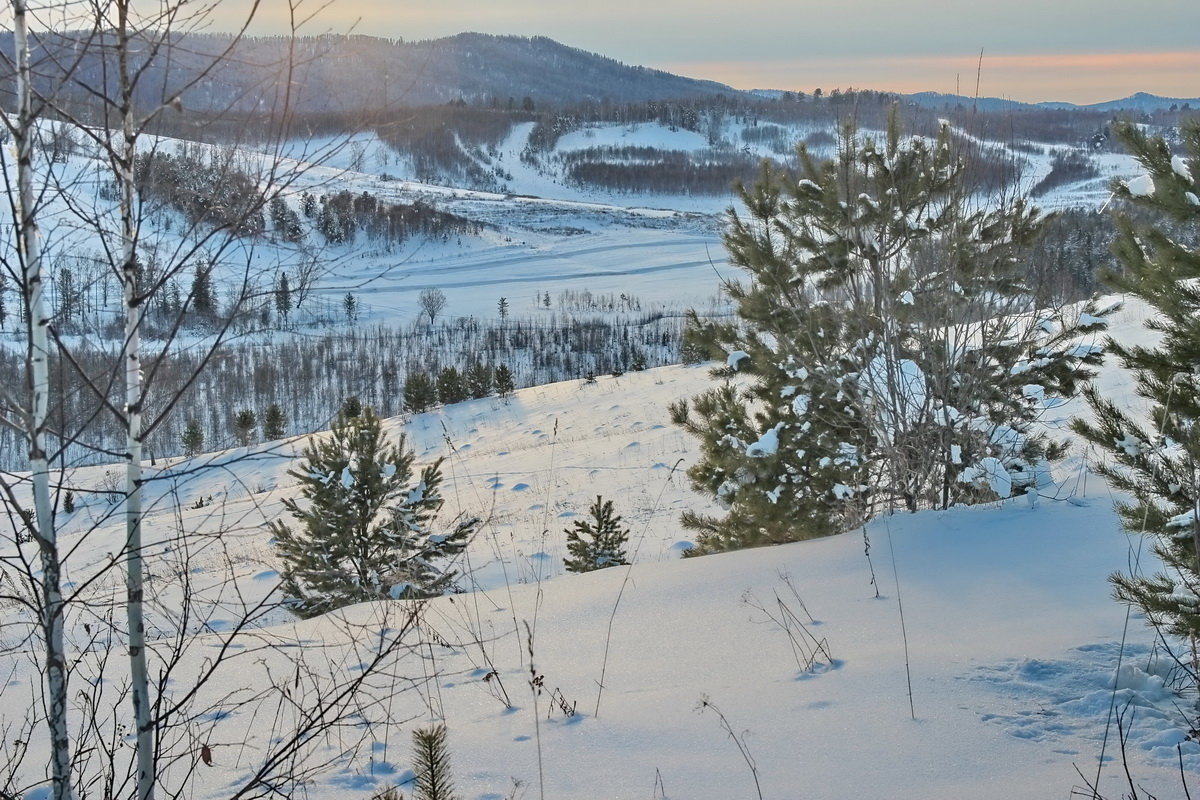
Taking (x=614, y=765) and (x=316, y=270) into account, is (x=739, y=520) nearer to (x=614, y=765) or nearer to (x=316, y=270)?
(x=614, y=765)

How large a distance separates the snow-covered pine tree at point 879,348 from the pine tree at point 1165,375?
2165 mm

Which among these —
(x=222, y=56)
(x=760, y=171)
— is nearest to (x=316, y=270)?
(x=222, y=56)

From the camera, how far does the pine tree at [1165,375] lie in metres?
3.36

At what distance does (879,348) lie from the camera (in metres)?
6.80

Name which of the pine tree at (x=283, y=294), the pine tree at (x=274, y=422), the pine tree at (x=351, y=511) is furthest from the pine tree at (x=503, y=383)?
the pine tree at (x=283, y=294)

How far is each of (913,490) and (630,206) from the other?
111 m

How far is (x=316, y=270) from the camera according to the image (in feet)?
8.34

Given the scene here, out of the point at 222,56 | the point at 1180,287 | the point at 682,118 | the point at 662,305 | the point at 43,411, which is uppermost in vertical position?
the point at 682,118

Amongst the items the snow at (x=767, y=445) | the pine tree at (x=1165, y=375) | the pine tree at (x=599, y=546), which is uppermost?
the pine tree at (x=1165, y=375)

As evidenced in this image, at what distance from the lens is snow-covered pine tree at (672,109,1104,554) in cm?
640

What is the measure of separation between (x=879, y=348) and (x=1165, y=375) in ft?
10.5

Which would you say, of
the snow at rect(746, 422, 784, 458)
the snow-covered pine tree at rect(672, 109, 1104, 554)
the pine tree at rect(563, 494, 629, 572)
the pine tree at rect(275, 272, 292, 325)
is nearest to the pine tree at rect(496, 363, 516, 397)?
the pine tree at rect(563, 494, 629, 572)

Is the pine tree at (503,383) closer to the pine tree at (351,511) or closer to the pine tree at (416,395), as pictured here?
the pine tree at (416,395)

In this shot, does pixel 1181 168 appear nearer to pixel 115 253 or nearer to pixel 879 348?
pixel 879 348
